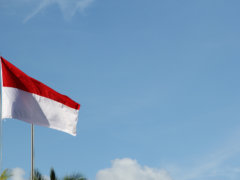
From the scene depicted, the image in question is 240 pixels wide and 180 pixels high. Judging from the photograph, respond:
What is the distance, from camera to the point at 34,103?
968 inches

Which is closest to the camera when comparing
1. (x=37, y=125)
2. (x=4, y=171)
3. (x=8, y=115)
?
(x=8, y=115)

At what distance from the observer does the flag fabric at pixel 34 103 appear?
2359 centimetres

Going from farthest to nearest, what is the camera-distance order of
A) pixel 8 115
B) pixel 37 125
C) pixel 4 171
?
pixel 4 171
pixel 37 125
pixel 8 115

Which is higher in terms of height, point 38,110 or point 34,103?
point 34,103

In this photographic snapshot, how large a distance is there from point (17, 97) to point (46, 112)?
5.50 feet

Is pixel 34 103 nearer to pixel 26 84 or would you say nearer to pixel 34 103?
pixel 34 103

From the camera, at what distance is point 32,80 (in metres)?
24.8

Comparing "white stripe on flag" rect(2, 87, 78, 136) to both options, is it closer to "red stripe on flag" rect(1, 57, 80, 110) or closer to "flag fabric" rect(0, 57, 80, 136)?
"flag fabric" rect(0, 57, 80, 136)

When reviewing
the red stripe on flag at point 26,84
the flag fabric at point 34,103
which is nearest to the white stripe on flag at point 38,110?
the flag fabric at point 34,103

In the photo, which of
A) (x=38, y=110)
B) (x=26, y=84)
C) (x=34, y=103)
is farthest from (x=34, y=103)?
(x=26, y=84)

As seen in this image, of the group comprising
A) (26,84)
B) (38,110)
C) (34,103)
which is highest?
(26,84)

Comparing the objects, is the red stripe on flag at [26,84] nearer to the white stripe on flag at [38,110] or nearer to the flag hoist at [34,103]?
the flag hoist at [34,103]

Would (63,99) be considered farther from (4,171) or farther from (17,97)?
(4,171)

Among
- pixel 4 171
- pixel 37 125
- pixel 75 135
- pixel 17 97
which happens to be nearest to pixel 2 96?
pixel 17 97
